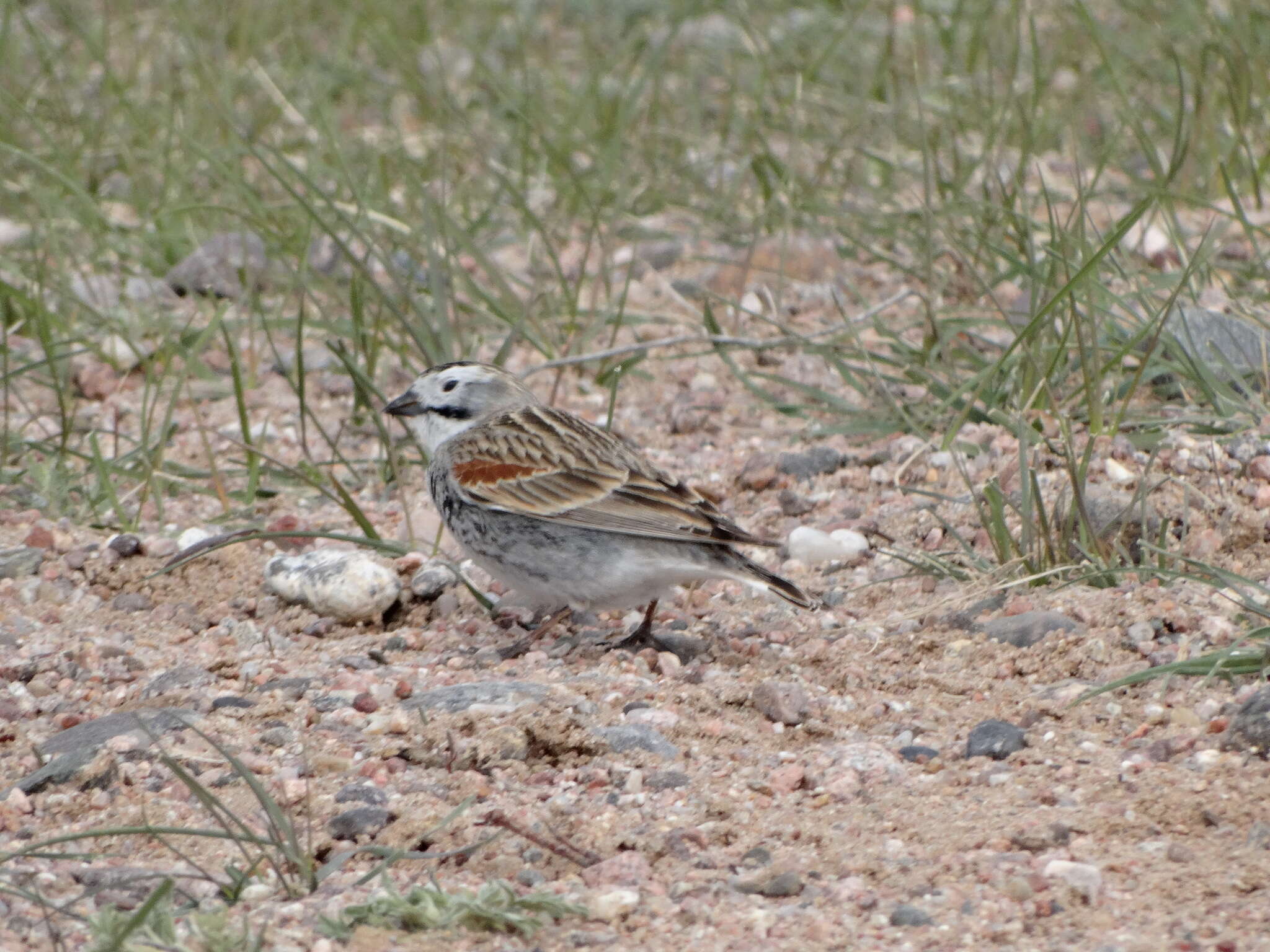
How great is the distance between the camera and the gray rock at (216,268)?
7.09 m

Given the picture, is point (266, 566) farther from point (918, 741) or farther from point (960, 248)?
point (960, 248)

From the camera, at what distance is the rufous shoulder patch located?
192 inches

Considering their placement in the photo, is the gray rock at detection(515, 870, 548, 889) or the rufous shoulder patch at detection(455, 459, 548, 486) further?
the rufous shoulder patch at detection(455, 459, 548, 486)

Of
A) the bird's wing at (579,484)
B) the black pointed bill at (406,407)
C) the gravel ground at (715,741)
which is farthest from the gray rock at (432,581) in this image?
the black pointed bill at (406,407)

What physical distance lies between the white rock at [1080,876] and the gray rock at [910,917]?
26cm

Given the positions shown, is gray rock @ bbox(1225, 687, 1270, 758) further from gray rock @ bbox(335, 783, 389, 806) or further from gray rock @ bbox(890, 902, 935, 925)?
gray rock @ bbox(335, 783, 389, 806)

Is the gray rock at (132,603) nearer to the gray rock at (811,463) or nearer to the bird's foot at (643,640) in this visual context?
the bird's foot at (643,640)

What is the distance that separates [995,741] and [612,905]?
43.6 inches

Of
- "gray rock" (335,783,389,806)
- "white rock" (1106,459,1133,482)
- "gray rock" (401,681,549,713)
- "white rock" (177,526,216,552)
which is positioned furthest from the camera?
"white rock" (177,526,216,552)

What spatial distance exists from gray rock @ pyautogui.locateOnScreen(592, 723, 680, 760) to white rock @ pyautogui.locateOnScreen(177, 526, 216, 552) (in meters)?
1.83

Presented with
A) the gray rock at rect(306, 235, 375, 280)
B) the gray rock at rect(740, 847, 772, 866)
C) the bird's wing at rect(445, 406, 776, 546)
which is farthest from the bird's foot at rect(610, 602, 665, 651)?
the gray rock at rect(306, 235, 375, 280)

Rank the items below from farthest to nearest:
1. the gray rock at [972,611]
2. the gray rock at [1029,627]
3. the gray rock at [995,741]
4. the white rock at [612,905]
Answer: the gray rock at [972,611] < the gray rock at [1029,627] < the gray rock at [995,741] < the white rock at [612,905]

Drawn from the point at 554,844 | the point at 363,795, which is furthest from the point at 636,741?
the point at 363,795

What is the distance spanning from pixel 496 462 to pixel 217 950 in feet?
7.59
